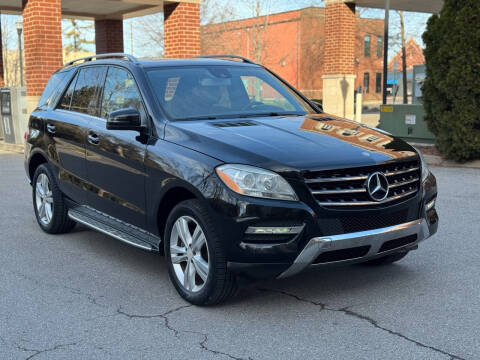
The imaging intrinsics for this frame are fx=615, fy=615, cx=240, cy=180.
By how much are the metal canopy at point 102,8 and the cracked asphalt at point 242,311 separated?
12.4 meters

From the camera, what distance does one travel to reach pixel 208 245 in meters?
4.16

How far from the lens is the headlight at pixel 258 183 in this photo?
3.99 meters

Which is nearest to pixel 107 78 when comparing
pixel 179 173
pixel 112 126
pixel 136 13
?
pixel 112 126

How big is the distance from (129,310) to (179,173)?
1.05 metres

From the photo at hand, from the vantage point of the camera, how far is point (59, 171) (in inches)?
252

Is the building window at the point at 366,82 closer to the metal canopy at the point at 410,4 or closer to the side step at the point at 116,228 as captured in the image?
the metal canopy at the point at 410,4

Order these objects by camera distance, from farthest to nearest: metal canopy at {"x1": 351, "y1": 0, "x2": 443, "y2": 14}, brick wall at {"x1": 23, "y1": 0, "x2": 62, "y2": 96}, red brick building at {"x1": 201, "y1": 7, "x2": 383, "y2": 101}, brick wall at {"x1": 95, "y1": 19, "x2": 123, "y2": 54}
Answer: red brick building at {"x1": 201, "y1": 7, "x2": 383, "y2": 101}
brick wall at {"x1": 95, "y1": 19, "x2": 123, "y2": 54}
metal canopy at {"x1": 351, "y1": 0, "x2": 443, "y2": 14}
brick wall at {"x1": 23, "y1": 0, "x2": 62, "y2": 96}

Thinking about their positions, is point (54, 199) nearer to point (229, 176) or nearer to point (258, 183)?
point (229, 176)

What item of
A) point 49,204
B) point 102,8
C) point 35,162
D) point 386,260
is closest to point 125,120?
point 49,204

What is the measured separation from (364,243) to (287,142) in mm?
902

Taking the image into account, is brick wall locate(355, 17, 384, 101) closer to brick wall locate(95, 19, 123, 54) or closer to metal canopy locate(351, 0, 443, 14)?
metal canopy locate(351, 0, 443, 14)

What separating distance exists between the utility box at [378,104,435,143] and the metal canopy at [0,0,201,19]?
673 cm

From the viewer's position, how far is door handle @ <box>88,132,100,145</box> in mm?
5546

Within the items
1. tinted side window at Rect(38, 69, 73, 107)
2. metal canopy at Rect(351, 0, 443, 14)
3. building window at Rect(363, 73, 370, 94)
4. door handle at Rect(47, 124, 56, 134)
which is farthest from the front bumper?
building window at Rect(363, 73, 370, 94)
